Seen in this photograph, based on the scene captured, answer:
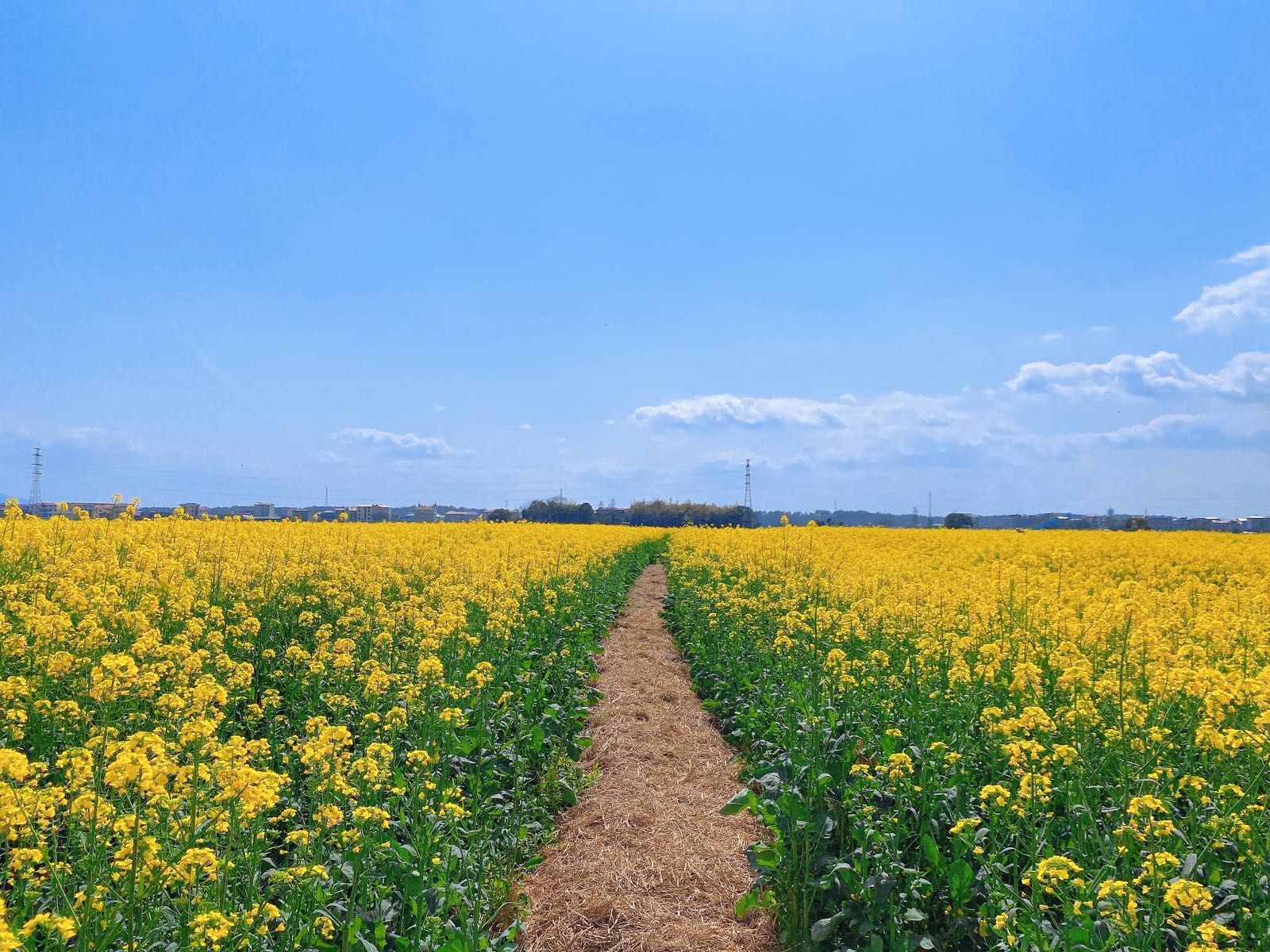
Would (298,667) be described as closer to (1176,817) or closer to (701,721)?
(701,721)

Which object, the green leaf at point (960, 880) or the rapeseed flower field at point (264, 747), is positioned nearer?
the rapeseed flower field at point (264, 747)

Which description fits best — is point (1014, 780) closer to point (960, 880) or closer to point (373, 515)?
point (960, 880)

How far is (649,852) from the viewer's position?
20.2 feet

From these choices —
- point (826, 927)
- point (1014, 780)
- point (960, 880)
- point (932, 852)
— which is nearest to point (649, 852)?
point (826, 927)

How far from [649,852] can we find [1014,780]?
9.92 ft

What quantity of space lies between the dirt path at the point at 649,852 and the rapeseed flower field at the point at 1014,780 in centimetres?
41

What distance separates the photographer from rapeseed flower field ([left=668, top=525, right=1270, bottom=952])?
3.54 metres

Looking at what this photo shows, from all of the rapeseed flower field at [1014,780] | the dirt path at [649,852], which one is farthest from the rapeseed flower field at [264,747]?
the rapeseed flower field at [1014,780]

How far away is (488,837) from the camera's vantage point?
5.39m

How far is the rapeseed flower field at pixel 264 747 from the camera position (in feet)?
10.3

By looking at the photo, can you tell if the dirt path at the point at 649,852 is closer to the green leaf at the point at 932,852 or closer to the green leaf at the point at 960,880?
the green leaf at the point at 932,852

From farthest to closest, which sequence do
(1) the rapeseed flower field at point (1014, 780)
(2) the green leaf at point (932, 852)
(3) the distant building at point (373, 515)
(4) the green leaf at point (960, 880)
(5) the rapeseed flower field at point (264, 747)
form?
(3) the distant building at point (373, 515) → (2) the green leaf at point (932, 852) → (4) the green leaf at point (960, 880) → (1) the rapeseed flower field at point (1014, 780) → (5) the rapeseed flower field at point (264, 747)

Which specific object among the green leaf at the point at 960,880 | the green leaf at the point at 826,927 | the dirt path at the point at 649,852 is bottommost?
the dirt path at the point at 649,852

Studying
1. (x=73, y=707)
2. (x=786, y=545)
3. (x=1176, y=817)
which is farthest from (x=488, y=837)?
(x=786, y=545)
